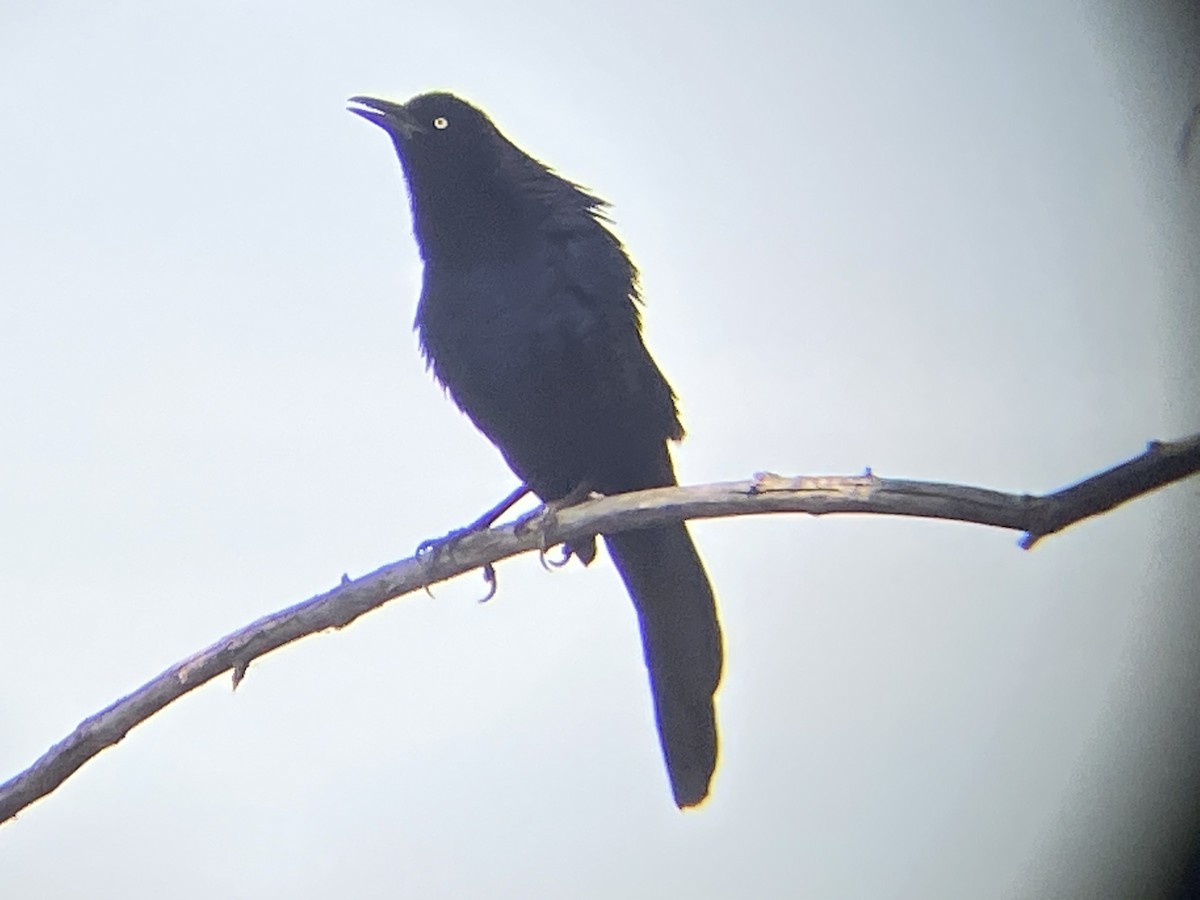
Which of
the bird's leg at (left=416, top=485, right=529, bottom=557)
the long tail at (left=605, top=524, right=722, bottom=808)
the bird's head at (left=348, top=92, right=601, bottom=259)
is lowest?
the long tail at (left=605, top=524, right=722, bottom=808)

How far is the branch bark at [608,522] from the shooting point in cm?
157

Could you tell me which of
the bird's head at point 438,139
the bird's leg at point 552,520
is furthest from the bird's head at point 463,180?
the bird's leg at point 552,520

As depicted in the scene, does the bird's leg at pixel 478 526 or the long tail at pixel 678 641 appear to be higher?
the bird's leg at pixel 478 526

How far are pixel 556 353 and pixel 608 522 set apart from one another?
0.47 meters

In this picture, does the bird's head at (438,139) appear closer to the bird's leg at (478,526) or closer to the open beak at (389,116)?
the open beak at (389,116)

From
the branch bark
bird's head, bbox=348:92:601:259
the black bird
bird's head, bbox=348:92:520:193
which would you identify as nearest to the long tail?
the black bird

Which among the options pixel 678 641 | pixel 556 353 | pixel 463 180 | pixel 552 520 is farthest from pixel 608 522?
pixel 463 180

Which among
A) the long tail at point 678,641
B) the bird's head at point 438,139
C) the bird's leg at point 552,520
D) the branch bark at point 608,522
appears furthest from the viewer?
the bird's head at point 438,139

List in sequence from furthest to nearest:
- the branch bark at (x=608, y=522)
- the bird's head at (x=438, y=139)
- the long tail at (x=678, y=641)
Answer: the bird's head at (x=438, y=139) → the long tail at (x=678, y=641) → the branch bark at (x=608, y=522)

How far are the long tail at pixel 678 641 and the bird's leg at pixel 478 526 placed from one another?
27 cm

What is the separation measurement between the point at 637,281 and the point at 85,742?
4.57 feet

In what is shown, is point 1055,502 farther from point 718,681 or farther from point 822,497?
point 718,681

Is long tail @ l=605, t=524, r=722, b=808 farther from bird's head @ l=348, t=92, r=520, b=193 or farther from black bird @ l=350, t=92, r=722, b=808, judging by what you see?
bird's head @ l=348, t=92, r=520, b=193

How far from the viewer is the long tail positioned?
2.27 meters
